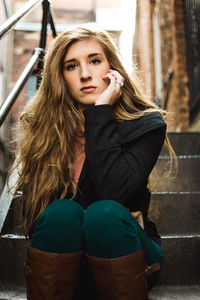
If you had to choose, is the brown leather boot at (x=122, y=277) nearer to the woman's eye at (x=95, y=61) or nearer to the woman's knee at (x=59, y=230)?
the woman's knee at (x=59, y=230)

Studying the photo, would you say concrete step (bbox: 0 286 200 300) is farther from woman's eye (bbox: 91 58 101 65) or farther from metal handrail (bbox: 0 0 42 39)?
metal handrail (bbox: 0 0 42 39)

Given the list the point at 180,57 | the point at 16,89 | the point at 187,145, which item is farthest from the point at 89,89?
the point at 180,57

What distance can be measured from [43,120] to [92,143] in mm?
364

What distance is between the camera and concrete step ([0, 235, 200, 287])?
1545 mm

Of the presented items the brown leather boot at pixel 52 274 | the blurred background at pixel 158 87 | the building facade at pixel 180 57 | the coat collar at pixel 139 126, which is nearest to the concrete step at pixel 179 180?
the blurred background at pixel 158 87

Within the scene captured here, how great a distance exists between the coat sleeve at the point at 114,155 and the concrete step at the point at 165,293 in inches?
20.9

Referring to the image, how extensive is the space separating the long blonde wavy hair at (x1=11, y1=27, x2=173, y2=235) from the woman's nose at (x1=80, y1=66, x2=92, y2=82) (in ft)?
0.45

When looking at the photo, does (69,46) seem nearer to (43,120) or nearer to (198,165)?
(43,120)

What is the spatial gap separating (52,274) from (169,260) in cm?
80

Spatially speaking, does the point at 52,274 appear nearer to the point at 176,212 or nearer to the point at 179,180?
the point at 176,212

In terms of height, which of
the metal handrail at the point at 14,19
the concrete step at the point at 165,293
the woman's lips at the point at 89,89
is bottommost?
the concrete step at the point at 165,293

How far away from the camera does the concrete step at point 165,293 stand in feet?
4.48

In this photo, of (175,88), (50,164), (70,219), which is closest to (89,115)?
(50,164)

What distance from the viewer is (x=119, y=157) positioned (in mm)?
1185
